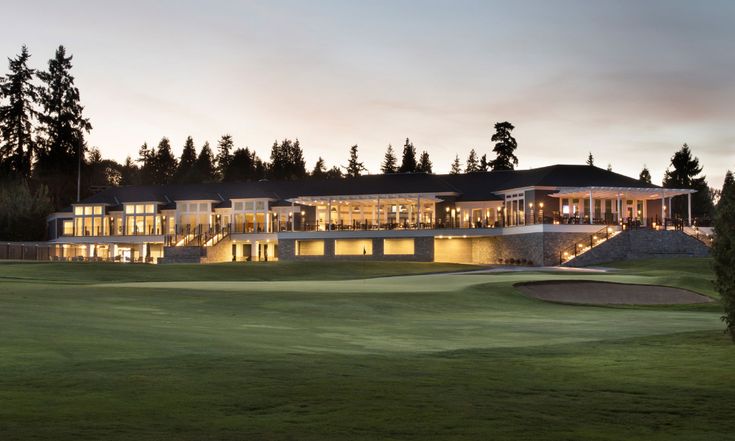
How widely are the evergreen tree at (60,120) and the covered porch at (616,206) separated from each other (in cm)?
6268

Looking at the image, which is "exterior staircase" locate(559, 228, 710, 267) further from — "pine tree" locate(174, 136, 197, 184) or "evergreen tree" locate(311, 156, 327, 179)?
"evergreen tree" locate(311, 156, 327, 179)

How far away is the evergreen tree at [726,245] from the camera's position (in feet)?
45.3

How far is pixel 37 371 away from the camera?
10.7m

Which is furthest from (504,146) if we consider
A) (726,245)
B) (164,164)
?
(726,245)

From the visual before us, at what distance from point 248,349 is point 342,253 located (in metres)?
62.7

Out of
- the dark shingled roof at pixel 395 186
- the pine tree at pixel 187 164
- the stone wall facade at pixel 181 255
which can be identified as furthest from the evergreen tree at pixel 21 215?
the pine tree at pixel 187 164

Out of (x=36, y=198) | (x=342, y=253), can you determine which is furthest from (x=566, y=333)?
(x=36, y=198)

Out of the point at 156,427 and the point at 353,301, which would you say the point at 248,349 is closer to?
the point at 156,427

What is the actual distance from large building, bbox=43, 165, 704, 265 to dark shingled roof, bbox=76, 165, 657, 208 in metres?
0.12

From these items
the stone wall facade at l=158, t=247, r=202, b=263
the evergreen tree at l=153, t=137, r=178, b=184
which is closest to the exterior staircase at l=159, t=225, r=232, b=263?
the stone wall facade at l=158, t=247, r=202, b=263

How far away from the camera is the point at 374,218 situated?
83.5 m

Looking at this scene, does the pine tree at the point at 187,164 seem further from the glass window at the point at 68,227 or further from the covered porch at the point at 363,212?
the covered porch at the point at 363,212

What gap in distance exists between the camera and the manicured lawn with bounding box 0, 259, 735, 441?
320 inches

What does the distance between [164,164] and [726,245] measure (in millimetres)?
173176
